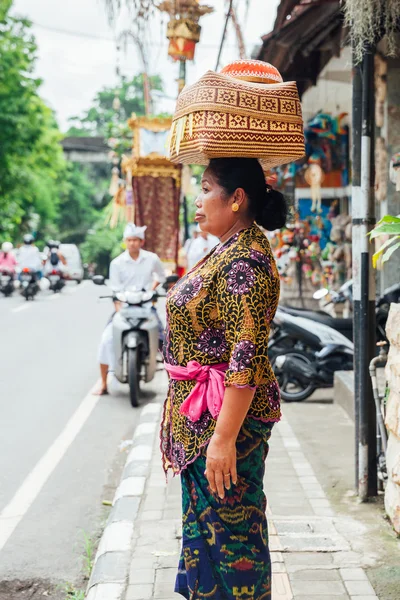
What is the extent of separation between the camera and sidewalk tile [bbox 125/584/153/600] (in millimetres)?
3453

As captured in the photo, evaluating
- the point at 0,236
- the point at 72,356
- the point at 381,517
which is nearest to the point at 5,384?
the point at 72,356

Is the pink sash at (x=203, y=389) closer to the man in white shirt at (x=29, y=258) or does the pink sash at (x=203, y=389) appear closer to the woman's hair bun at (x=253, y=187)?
the woman's hair bun at (x=253, y=187)

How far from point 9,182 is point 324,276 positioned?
2141 centimetres

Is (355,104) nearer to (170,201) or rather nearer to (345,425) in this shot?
(345,425)

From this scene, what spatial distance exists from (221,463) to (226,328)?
42 cm

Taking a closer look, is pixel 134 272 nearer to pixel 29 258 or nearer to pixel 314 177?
pixel 314 177

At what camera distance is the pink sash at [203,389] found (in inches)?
103

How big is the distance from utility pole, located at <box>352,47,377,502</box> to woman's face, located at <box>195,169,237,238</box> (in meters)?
2.01

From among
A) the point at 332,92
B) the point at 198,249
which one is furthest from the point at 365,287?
the point at 198,249

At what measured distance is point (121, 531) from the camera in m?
4.24

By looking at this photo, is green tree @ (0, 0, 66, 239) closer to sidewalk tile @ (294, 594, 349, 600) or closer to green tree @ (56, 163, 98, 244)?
green tree @ (56, 163, 98, 244)

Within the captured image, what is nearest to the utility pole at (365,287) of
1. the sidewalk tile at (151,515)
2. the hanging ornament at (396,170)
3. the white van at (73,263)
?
the hanging ornament at (396,170)

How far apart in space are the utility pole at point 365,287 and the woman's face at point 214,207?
2.01 metres

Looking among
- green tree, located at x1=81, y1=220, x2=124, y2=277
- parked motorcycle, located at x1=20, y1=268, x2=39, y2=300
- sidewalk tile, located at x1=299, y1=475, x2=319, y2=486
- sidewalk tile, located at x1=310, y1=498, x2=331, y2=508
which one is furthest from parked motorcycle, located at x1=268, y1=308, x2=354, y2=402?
green tree, located at x1=81, y1=220, x2=124, y2=277
